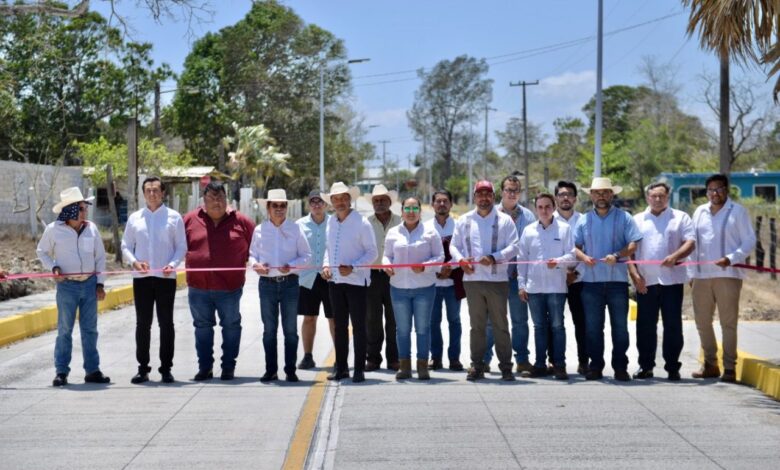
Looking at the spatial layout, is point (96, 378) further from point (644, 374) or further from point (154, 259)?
point (644, 374)

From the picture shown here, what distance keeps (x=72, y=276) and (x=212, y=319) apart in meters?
1.47

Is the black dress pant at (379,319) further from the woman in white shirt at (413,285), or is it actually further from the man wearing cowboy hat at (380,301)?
the woman in white shirt at (413,285)

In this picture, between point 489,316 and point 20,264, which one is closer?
point 489,316

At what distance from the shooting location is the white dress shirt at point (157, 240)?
34.6 feet

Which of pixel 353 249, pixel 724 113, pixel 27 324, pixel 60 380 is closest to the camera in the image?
pixel 60 380

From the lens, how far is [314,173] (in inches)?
2739

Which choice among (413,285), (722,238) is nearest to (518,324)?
(413,285)

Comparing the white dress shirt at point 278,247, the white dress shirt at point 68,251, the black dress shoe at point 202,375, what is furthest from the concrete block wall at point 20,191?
the white dress shirt at point 278,247

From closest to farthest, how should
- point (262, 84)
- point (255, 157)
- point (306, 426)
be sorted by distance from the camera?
point (306, 426), point (255, 157), point (262, 84)

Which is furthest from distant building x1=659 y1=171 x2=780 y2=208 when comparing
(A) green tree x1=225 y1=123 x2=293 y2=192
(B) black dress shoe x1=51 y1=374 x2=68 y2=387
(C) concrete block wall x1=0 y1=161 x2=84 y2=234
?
(B) black dress shoe x1=51 y1=374 x2=68 y2=387

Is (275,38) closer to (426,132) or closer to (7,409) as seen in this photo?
(426,132)

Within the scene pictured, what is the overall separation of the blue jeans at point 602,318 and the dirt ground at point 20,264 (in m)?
12.0

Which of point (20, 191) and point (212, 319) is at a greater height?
point (20, 191)

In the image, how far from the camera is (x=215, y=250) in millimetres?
10516
